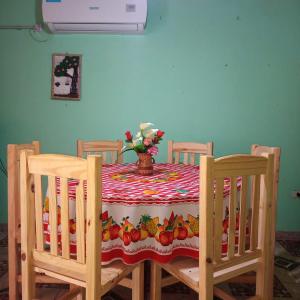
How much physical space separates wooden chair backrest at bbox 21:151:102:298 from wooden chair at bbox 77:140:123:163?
1.29 metres

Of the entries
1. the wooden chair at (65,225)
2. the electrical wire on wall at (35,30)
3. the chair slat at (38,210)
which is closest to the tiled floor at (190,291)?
the wooden chair at (65,225)

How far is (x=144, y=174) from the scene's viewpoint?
193 cm

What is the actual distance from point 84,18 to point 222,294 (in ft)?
8.37

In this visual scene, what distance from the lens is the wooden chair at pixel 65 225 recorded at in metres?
1.07

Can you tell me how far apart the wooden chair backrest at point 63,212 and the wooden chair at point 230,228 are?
1.27 ft

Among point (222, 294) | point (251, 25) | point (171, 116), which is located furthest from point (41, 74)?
point (222, 294)

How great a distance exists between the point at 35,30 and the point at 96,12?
2.26 feet

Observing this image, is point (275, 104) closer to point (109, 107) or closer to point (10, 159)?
point (109, 107)

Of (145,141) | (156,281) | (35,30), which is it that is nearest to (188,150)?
(145,141)

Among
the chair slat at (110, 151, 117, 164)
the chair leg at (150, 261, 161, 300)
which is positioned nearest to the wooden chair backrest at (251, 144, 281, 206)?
the chair leg at (150, 261, 161, 300)

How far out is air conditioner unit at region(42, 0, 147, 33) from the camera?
2.73m

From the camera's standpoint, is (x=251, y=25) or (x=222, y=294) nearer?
Result: (x=222, y=294)

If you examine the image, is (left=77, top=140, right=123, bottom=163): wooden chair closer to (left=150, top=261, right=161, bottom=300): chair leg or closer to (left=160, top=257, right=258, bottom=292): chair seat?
(left=150, top=261, right=161, bottom=300): chair leg

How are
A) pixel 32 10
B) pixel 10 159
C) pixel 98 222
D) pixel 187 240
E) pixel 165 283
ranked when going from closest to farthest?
pixel 98 222 → pixel 187 240 → pixel 10 159 → pixel 165 283 → pixel 32 10
